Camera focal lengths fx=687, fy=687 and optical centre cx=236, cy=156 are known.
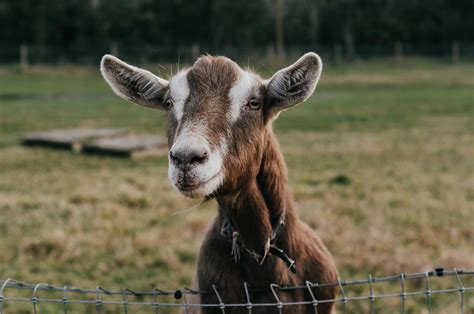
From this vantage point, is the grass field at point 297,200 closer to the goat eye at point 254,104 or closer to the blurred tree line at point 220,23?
the goat eye at point 254,104

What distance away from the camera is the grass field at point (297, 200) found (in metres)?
6.89

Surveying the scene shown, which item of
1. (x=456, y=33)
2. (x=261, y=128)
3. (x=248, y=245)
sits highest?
(x=261, y=128)

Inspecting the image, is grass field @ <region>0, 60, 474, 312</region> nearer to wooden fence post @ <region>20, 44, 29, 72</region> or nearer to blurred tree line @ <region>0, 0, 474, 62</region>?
wooden fence post @ <region>20, 44, 29, 72</region>

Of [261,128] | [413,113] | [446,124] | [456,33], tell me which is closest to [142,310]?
[261,128]

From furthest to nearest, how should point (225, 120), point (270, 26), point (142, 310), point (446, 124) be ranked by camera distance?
point (270, 26) → point (446, 124) → point (142, 310) → point (225, 120)

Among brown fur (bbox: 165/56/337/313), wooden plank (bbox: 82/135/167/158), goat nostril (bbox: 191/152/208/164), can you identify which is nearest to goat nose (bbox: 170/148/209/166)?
goat nostril (bbox: 191/152/208/164)

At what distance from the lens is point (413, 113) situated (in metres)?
20.3

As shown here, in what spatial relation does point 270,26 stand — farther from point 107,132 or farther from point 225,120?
point 225,120

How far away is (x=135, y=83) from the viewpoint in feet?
12.7

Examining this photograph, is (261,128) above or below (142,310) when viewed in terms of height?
above

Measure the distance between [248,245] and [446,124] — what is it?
14.6m

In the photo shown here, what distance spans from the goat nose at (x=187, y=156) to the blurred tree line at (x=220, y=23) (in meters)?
43.5

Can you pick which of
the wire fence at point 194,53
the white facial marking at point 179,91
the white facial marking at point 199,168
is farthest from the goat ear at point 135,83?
the wire fence at point 194,53

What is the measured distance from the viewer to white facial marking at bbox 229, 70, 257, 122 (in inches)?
138
